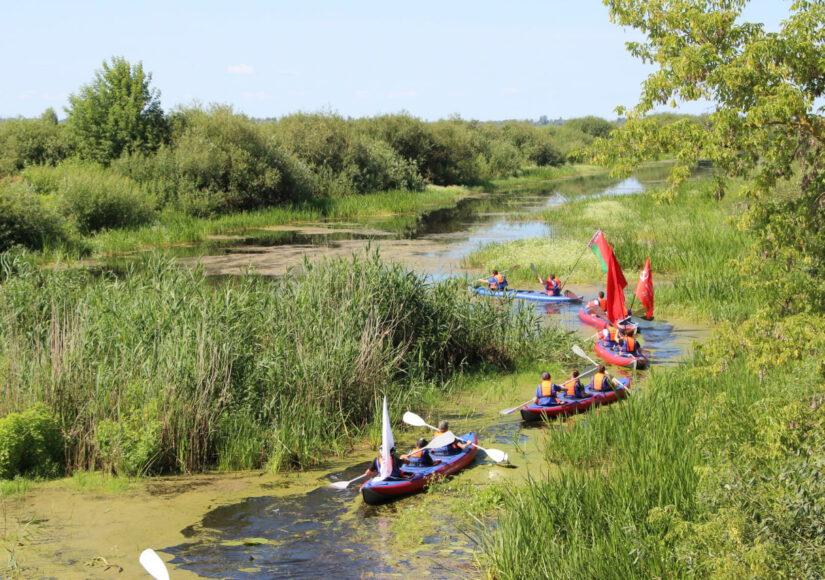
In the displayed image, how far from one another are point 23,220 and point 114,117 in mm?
13922

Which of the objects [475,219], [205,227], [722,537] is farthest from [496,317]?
[475,219]

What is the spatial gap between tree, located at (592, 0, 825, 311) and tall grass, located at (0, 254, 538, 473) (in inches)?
190

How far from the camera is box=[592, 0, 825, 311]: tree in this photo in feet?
23.7

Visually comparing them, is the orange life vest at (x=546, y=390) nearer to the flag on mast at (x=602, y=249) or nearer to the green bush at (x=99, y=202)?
the flag on mast at (x=602, y=249)

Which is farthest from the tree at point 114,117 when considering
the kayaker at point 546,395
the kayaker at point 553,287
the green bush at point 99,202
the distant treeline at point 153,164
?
the kayaker at point 546,395

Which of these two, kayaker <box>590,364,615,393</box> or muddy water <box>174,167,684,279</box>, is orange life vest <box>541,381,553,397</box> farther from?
muddy water <box>174,167,684,279</box>

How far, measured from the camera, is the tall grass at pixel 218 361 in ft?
29.4

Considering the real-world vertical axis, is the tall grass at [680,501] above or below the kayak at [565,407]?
above

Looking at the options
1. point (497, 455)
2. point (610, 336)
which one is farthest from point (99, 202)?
point (497, 455)

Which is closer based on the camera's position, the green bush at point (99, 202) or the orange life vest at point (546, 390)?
the orange life vest at point (546, 390)

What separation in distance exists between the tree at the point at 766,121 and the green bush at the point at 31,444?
24.8 ft

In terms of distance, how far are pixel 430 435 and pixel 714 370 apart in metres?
4.39

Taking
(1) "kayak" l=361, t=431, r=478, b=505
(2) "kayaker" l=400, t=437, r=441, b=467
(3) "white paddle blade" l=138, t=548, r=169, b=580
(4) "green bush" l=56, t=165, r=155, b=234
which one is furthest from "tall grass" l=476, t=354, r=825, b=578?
(4) "green bush" l=56, t=165, r=155, b=234

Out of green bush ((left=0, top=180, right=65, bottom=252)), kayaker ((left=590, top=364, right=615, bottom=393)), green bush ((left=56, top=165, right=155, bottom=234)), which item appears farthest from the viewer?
green bush ((left=56, top=165, right=155, bottom=234))
